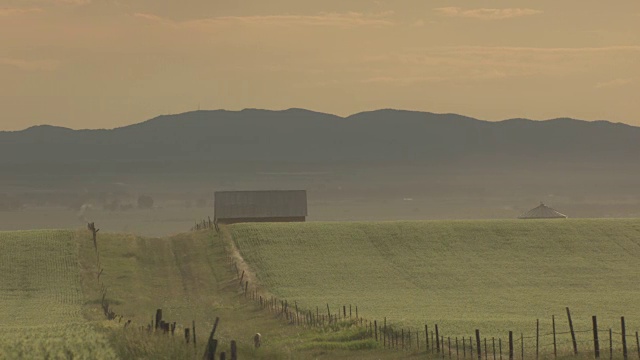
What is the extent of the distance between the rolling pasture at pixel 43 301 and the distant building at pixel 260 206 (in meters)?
29.9

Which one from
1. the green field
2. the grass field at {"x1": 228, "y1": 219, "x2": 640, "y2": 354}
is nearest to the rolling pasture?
the green field

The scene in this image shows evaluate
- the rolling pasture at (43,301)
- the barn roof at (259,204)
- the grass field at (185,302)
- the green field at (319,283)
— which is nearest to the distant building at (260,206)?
the barn roof at (259,204)

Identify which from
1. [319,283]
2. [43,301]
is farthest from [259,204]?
[43,301]

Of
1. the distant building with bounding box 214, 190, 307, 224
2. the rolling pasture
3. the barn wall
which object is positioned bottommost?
the rolling pasture

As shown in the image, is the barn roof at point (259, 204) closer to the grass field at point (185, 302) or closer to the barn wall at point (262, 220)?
the barn wall at point (262, 220)

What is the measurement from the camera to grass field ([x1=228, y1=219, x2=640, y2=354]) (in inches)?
3061

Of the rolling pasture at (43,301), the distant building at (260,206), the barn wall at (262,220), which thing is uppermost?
the distant building at (260,206)

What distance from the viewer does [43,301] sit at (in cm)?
9188

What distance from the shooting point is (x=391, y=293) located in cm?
9250

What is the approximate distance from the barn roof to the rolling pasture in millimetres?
30338

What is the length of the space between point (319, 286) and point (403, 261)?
603 inches

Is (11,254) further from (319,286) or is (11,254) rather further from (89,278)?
(319,286)

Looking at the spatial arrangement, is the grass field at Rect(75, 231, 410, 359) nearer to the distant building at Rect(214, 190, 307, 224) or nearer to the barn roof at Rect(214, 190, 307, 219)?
A: the distant building at Rect(214, 190, 307, 224)

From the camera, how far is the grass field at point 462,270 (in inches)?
3061
